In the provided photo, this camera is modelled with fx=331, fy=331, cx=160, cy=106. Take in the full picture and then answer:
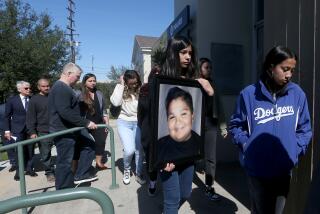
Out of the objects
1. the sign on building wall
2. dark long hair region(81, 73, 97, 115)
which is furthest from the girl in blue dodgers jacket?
the sign on building wall

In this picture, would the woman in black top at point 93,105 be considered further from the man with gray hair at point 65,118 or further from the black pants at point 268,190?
the black pants at point 268,190

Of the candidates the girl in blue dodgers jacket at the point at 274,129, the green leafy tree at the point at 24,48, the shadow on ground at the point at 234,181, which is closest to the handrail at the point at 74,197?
the girl in blue dodgers jacket at the point at 274,129

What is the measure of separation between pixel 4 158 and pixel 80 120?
5.01 m

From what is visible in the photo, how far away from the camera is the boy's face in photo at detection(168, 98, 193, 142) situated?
2444 millimetres

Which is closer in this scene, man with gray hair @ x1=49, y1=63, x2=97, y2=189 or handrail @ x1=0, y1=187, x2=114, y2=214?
handrail @ x1=0, y1=187, x2=114, y2=214

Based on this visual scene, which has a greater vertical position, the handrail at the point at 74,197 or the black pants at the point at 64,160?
the handrail at the point at 74,197

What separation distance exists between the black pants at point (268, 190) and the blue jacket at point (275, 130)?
0.07 meters

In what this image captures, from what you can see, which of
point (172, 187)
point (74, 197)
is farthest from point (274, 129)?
point (74, 197)

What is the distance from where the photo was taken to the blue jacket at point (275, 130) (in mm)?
2311

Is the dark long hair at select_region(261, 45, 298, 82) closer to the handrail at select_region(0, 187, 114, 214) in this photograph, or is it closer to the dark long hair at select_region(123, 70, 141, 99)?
the handrail at select_region(0, 187, 114, 214)

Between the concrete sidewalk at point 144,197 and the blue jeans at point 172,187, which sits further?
the concrete sidewalk at point 144,197

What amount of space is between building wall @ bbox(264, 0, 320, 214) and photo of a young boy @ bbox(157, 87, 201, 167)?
0.94m

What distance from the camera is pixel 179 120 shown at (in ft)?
8.20

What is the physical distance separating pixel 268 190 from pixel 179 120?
0.83 m
